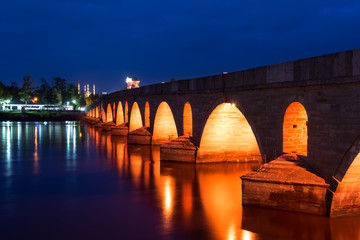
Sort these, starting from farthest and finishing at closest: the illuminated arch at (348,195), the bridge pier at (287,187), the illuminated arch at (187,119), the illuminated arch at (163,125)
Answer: the illuminated arch at (163,125)
the illuminated arch at (187,119)
the bridge pier at (287,187)
the illuminated arch at (348,195)

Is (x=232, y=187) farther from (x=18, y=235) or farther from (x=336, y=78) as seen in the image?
(x=18, y=235)

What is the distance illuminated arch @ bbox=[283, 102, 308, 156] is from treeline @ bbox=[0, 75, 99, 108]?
91.7 metres

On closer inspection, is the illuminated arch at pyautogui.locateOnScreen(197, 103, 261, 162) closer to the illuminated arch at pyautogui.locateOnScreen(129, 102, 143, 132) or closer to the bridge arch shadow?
the bridge arch shadow

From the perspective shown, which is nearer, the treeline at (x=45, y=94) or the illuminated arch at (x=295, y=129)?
the illuminated arch at (x=295, y=129)

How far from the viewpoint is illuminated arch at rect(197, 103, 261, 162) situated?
16.6m

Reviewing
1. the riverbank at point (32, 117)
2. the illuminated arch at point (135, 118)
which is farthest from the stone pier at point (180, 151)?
the riverbank at point (32, 117)

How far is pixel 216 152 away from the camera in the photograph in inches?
685

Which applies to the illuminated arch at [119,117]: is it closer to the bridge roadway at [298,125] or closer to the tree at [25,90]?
the bridge roadway at [298,125]

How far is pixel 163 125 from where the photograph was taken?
24.7m

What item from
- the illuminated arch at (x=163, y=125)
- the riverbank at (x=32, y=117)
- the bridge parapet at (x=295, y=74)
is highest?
the bridge parapet at (x=295, y=74)

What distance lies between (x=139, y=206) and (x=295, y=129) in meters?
5.23

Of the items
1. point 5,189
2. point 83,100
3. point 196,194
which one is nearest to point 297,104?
point 196,194

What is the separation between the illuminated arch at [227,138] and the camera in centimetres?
1656

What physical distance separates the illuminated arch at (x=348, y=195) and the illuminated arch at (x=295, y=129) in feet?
7.65
